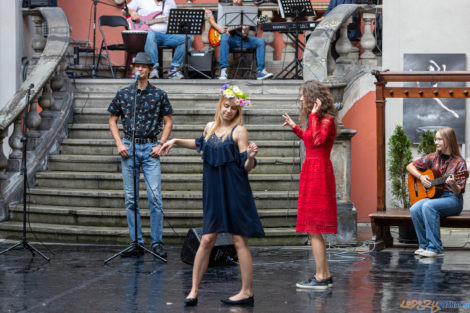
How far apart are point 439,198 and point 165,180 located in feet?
10.8

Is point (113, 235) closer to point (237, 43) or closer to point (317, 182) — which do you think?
point (317, 182)

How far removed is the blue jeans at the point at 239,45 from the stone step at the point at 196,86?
1186 mm

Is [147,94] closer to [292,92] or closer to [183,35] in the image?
[292,92]

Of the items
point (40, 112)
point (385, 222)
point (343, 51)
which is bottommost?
point (385, 222)

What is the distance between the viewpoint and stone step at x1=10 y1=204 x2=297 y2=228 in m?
10.1

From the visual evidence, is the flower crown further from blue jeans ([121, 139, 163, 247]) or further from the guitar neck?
the guitar neck

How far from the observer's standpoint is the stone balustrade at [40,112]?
1073 centimetres

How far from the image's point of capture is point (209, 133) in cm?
693

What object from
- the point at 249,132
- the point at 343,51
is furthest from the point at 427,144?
the point at 249,132

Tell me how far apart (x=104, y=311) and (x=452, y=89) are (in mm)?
4971

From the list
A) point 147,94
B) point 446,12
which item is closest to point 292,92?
point 446,12

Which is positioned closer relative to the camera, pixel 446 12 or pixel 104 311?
pixel 104 311

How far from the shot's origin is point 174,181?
10578mm

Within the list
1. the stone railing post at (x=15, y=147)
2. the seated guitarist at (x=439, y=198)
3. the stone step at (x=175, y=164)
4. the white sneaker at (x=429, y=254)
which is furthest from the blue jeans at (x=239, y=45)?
the white sneaker at (x=429, y=254)
